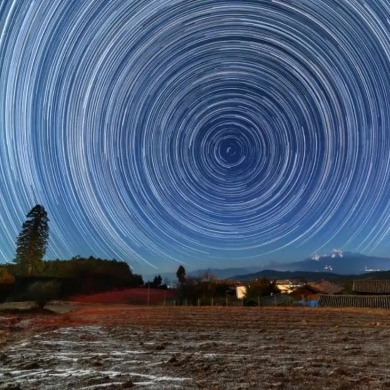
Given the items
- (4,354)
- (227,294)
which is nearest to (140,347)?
(4,354)

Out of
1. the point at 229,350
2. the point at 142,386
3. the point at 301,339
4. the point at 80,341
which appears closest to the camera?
the point at 142,386

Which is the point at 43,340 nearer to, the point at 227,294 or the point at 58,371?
the point at 58,371

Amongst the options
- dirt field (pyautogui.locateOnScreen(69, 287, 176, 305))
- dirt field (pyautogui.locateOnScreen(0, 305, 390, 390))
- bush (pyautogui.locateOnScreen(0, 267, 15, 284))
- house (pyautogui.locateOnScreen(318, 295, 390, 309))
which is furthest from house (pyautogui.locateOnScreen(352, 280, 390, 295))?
bush (pyautogui.locateOnScreen(0, 267, 15, 284))

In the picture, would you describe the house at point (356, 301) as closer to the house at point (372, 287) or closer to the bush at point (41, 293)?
the house at point (372, 287)

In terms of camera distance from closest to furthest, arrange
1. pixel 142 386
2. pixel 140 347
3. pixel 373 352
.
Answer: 1. pixel 142 386
2. pixel 373 352
3. pixel 140 347

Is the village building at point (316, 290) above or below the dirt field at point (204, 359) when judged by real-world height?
above

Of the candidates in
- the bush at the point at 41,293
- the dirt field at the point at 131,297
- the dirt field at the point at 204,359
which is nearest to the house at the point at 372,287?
the dirt field at the point at 131,297
